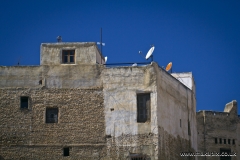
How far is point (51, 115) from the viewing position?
41938 mm

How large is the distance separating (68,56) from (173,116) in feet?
23.8

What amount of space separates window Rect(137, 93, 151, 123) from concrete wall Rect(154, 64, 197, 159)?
2.05 ft

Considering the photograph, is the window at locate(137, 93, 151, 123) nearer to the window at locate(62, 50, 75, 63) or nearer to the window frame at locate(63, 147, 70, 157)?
the window frame at locate(63, 147, 70, 157)

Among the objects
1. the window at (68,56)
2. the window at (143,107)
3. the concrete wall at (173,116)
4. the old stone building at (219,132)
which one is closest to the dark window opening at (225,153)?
the old stone building at (219,132)

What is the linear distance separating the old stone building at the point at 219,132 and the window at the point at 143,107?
46.1 ft

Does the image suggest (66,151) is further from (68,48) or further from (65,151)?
(68,48)

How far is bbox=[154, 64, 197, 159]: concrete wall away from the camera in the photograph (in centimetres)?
4178

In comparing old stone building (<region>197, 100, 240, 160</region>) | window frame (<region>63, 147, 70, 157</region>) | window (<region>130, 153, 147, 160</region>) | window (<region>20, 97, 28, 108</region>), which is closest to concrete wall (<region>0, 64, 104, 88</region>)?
window (<region>20, 97, 28, 108</region>)

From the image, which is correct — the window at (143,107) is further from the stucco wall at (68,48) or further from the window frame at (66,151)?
the window frame at (66,151)

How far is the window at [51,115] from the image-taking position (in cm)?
4181

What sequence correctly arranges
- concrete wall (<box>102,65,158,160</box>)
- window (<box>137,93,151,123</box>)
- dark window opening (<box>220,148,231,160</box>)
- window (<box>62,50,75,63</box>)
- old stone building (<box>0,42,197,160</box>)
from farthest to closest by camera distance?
dark window opening (<box>220,148,231,160</box>)
window (<box>62,50,75,63</box>)
window (<box>137,93,151,123</box>)
old stone building (<box>0,42,197,160</box>)
concrete wall (<box>102,65,158,160</box>)

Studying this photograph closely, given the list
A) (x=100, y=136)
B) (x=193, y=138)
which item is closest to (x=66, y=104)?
(x=100, y=136)

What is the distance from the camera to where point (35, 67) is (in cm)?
4284

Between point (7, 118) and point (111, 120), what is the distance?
6038 millimetres
